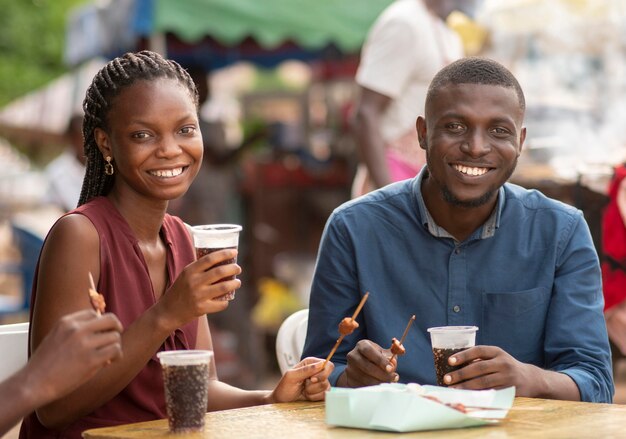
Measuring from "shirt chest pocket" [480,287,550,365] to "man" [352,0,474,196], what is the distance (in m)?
2.24

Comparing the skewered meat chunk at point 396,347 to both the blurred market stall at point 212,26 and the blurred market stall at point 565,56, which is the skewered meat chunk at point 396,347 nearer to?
the blurred market stall at point 565,56

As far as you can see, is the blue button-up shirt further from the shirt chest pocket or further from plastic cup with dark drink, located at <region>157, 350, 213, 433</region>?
plastic cup with dark drink, located at <region>157, 350, 213, 433</region>

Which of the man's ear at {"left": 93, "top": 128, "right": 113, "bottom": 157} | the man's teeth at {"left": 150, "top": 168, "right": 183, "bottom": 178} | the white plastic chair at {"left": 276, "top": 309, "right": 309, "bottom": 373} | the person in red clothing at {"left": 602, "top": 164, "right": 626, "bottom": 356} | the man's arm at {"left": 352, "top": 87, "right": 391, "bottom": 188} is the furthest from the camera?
the man's arm at {"left": 352, "top": 87, "right": 391, "bottom": 188}

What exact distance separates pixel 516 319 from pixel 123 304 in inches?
47.2

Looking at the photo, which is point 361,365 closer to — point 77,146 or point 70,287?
point 70,287

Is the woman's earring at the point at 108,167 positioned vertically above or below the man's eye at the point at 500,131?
below

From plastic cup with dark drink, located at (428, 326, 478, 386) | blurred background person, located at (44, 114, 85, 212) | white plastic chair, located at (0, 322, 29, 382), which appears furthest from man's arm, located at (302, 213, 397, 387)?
blurred background person, located at (44, 114, 85, 212)

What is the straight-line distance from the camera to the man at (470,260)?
3477 mm

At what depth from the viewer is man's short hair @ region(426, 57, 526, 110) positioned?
3.55 m

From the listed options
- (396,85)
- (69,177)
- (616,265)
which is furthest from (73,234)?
Result: (69,177)

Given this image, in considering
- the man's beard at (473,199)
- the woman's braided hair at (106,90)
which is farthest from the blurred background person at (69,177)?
the man's beard at (473,199)

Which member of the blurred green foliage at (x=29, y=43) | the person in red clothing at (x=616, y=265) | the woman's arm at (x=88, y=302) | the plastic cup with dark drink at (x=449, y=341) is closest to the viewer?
the woman's arm at (x=88, y=302)

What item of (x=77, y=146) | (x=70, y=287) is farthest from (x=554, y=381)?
(x=77, y=146)

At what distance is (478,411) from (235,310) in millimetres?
6550
